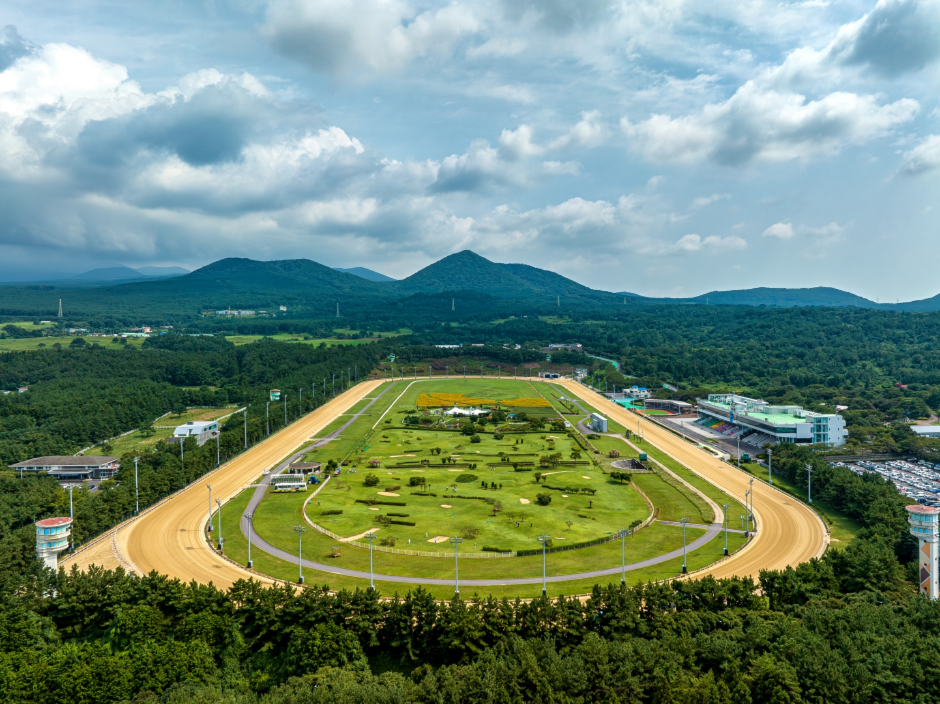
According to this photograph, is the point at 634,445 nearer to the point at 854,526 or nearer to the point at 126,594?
the point at 854,526

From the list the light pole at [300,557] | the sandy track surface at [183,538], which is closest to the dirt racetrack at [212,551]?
the sandy track surface at [183,538]

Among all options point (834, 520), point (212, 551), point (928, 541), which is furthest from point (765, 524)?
point (212, 551)

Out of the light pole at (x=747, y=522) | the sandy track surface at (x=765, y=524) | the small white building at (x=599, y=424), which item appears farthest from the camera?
the small white building at (x=599, y=424)

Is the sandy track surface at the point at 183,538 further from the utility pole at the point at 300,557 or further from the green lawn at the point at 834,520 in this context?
the green lawn at the point at 834,520

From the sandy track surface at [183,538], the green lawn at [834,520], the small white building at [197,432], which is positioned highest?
the small white building at [197,432]

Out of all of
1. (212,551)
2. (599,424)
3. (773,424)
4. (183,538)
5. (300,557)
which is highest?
(773,424)

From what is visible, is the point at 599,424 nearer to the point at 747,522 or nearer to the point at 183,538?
the point at 747,522
